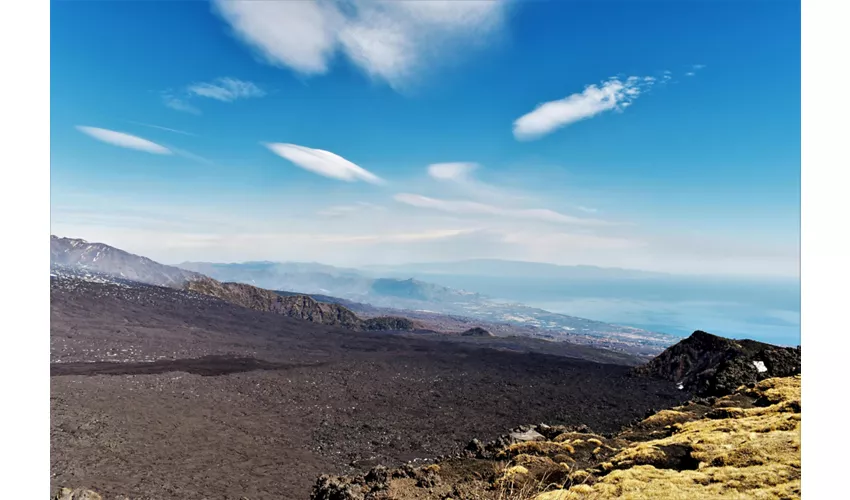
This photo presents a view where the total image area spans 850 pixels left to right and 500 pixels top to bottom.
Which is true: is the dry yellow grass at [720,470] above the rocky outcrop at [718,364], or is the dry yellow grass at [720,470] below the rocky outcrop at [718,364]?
above

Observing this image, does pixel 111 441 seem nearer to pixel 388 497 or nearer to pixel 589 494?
pixel 388 497

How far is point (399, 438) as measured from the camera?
49.6ft

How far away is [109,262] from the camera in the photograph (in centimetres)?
8775

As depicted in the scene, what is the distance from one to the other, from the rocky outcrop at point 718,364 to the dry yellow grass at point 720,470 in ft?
31.5

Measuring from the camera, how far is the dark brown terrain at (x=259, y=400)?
11.0 metres

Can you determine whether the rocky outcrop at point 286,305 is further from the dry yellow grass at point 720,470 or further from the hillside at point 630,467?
the dry yellow grass at point 720,470

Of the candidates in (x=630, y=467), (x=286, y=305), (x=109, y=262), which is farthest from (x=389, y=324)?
(x=630, y=467)

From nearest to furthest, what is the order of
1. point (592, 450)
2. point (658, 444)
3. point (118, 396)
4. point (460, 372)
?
point (658, 444), point (592, 450), point (118, 396), point (460, 372)

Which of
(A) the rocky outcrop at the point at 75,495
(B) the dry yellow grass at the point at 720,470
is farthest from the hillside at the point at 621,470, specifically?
(A) the rocky outcrop at the point at 75,495

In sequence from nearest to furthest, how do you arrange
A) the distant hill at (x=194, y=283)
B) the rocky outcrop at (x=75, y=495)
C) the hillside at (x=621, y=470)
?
the hillside at (x=621, y=470) < the rocky outcrop at (x=75, y=495) < the distant hill at (x=194, y=283)

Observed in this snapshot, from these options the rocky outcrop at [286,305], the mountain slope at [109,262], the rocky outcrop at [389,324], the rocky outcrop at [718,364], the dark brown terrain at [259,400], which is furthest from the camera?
the mountain slope at [109,262]

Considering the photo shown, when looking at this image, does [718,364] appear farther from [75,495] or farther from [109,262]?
[109,262]
